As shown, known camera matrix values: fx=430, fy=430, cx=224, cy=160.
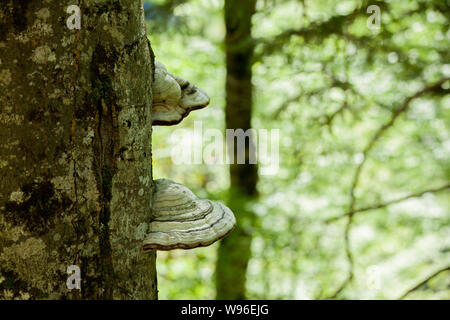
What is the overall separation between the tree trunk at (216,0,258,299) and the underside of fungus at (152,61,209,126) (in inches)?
115

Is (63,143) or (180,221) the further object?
(180,221)

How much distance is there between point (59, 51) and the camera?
1196mm

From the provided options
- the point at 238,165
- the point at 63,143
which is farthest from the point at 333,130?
the point at 63,143

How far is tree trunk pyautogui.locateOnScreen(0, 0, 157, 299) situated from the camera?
119 centimetres

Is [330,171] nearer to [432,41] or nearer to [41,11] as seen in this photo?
[432,41]

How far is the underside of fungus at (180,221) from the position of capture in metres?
1.39

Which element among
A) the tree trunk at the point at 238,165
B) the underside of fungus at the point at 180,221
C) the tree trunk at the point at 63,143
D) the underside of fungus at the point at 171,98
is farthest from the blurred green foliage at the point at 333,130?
the tree trunk at the point at 63,143

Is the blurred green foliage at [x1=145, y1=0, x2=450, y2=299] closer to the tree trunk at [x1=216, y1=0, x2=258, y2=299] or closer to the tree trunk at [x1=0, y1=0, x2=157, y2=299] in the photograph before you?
the tree trunk at [x1=216, y1=0, x2=258, y2=299]

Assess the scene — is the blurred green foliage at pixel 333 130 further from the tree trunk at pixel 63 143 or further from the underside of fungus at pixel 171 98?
the tree trunk at pixel 63 143

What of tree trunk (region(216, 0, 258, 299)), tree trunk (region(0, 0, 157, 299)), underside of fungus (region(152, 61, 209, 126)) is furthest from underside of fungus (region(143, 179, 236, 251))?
tree trunk (region(216, 0, 258, 299))

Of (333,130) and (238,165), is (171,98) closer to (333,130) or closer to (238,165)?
(333,130)

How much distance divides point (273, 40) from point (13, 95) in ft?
12.1

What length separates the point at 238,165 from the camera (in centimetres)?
608

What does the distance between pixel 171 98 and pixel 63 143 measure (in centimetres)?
54
